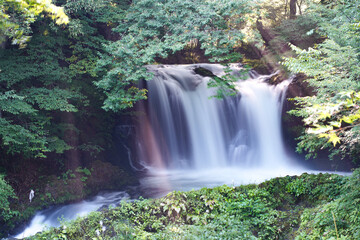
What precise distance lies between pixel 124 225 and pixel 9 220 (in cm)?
401

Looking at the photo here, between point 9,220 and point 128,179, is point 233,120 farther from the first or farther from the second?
point 9,220

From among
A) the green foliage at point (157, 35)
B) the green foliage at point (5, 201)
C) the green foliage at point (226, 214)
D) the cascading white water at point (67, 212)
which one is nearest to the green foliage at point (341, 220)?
the green foliage at point (226, 214)

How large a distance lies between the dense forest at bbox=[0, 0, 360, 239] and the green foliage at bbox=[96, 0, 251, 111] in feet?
0.11

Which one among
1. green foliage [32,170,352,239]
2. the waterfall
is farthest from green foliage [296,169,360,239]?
the waterfall

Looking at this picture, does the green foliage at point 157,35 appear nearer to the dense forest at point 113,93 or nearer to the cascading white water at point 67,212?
the dense forest at point 113,93

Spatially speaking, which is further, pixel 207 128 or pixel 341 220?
pixel 207 128

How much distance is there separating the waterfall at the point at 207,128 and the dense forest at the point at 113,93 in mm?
1114

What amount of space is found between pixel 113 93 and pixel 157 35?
2.58 m

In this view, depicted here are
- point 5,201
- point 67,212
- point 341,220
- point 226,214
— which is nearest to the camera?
point 341,220

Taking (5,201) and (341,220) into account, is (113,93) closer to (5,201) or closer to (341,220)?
(5,201)

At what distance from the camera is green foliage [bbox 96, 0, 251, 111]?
8.92 metres

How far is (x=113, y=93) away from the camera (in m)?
9.14

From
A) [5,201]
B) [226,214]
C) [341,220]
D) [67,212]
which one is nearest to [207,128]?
[67,212]

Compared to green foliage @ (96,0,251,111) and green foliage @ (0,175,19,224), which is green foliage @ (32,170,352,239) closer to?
green foliage @ (0,175,19,224)
